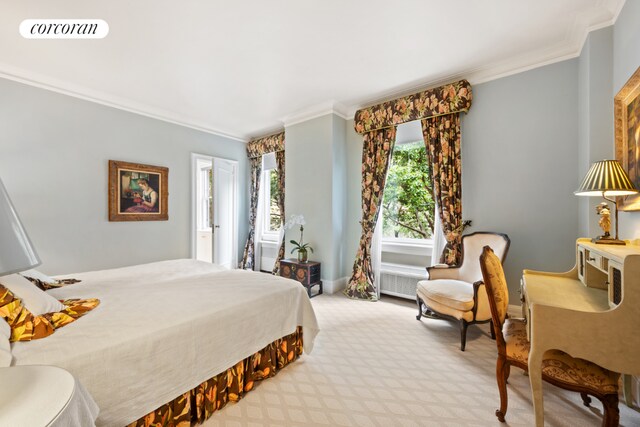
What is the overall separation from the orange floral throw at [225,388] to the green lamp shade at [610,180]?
2.32 meters

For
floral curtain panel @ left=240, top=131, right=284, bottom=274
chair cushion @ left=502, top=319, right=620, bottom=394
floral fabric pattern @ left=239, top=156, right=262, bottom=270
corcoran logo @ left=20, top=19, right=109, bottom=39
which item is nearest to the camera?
chair cushion @ left=502, top=319, right=620, bottom=394

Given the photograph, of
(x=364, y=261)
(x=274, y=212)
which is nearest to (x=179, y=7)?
(x=364, y=261)

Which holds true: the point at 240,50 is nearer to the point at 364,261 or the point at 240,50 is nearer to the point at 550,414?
the point at 364,261

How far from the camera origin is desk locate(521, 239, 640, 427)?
112 cm

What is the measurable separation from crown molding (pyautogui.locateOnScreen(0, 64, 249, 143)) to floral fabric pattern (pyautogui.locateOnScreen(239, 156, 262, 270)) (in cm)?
104

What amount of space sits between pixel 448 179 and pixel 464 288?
1.31m

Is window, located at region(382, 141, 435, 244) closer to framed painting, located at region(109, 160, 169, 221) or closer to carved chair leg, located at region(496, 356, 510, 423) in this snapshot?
carved chair leg, located at region(496, 356, 510, 423)

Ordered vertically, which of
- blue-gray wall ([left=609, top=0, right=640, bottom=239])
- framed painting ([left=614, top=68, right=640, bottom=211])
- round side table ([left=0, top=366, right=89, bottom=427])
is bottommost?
round side table ([left=0, top=366, right=89, bottom=427])

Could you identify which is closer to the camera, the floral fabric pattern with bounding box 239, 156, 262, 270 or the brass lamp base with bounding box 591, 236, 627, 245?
the brass lamp base with bounding box 591, 236, 627, 245

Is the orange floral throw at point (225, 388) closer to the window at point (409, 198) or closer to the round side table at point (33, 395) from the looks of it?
the round side table at point (33, 395)

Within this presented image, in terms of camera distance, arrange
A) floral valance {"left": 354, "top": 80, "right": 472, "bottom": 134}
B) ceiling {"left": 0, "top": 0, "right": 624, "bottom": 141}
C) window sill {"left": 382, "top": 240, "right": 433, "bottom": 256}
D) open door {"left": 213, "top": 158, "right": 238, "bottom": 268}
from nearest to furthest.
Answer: ceiling {"left": 0, "top": 0, "right": 624, "bottom": 141}, floral valance {"left": 354, "top": 80, "right": 472, "bottom": 134}, window sill {"left": 382, "top": 240, "right": 433, "bottom": 256}, open door {"left": 213, "top": 158, "right": 238, "bottom": 268}

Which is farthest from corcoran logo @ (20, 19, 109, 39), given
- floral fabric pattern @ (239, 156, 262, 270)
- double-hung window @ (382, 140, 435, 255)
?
double-hung window @ (382, 140, 435, 255)

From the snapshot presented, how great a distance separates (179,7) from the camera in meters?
2.10

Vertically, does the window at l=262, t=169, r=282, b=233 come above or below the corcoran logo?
below
